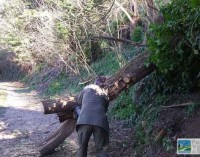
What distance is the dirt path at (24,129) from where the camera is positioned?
30.7ft

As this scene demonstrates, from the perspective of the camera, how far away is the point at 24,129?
1245cm

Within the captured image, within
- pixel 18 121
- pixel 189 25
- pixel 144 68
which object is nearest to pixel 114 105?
pixel 144 68

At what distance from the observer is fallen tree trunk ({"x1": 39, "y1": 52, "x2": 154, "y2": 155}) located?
27.7 feet

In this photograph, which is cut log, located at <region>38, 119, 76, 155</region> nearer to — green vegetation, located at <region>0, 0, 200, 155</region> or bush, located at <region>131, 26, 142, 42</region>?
green vegetation, located at <region>0, 0, 200, 155</region>

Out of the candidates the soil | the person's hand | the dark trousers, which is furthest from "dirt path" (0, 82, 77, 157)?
the dark trousers

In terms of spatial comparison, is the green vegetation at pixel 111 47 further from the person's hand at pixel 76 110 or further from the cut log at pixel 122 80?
the person's hand at pixel 76 110

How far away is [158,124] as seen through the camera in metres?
8.11

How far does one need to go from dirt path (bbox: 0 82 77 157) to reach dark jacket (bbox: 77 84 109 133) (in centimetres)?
194

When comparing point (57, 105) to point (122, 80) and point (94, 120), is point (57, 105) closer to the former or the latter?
point (94, 120)

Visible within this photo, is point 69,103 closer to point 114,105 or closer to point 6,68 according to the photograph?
point 114,105

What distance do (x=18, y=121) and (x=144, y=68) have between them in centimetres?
715

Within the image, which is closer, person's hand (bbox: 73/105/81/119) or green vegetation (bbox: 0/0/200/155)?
green vegetation (bbox: 0/0/200/155)

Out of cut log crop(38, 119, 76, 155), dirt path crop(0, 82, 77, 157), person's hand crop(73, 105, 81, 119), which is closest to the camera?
person's hand crop(73, 105, 81, 119)

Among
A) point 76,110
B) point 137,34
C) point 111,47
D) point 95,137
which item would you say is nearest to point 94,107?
point 95,137
